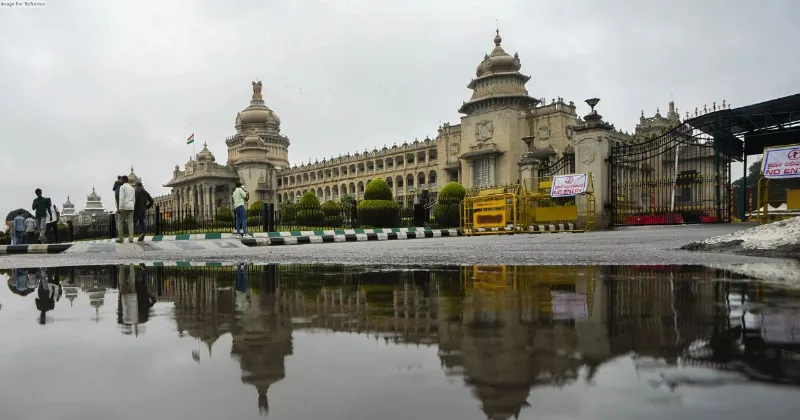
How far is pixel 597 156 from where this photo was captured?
1714 centimetres

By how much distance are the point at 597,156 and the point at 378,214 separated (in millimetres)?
10326

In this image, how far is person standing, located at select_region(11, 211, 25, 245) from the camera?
54.7 feet

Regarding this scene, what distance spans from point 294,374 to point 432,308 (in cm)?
122

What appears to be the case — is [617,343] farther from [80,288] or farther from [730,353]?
[80,288]

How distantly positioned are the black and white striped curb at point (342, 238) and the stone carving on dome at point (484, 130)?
26.9 m

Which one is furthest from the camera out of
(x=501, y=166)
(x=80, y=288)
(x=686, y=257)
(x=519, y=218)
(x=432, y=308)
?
(x=501, y=166)

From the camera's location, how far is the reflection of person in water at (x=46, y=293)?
299cm

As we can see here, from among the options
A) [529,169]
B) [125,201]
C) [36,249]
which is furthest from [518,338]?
[529,169]

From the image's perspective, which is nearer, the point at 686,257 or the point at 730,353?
the point at 730,353

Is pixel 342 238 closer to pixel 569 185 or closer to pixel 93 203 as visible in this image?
pixel 569 185

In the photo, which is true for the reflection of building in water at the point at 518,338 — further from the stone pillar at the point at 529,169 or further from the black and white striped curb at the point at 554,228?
A: the stone pillar at the point at 529,169

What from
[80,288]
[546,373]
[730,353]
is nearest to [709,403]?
[546,373]

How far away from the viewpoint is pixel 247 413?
122cm

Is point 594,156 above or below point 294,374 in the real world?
above
